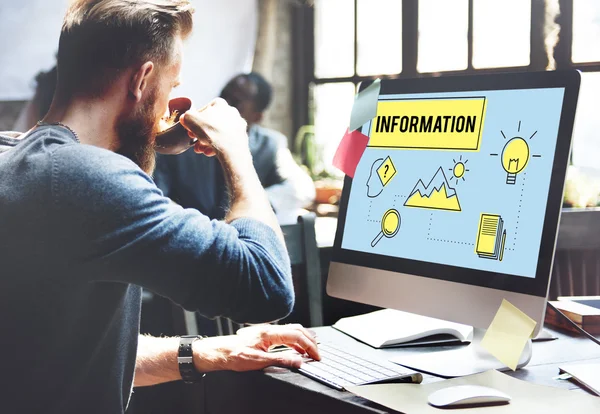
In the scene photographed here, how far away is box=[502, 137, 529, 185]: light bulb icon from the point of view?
111cm

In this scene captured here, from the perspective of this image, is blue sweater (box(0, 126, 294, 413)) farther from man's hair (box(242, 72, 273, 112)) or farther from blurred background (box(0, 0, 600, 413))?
man's hair (box(242, 72, 273, 112))

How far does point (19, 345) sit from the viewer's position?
1018 millimetres

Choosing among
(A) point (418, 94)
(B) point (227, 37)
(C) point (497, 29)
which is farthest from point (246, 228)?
(B) point (227, 37)

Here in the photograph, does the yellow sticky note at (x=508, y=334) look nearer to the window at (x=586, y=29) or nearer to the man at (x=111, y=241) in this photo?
the man at (x=111, y=241)

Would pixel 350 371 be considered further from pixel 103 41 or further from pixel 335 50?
pixel 335 50

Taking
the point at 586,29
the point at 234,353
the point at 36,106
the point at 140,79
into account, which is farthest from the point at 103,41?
the point at 586,29

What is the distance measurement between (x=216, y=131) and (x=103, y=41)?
243 millimetres

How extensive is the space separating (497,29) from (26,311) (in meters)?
4.11

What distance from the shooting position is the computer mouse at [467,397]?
3.12 feet

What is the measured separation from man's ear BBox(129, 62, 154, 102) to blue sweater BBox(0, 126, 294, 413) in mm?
125

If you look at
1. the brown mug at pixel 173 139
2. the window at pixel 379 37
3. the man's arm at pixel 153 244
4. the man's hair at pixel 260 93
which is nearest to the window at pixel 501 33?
the window at pixel 379 37

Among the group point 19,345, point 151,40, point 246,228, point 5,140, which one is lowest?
point 19,345

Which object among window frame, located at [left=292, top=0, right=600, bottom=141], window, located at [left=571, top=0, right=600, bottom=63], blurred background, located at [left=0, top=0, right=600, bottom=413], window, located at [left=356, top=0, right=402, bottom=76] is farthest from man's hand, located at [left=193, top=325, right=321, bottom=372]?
window, located at [left=356, top=0, right=402, bottom=76]

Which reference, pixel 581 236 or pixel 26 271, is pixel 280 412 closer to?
pixel 26 271
